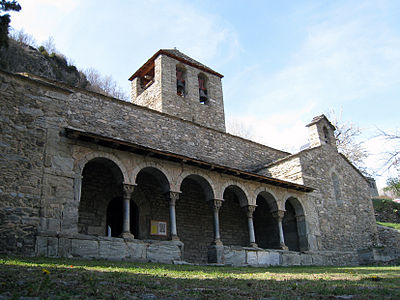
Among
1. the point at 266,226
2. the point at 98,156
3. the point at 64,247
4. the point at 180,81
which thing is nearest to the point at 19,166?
the point at 98,156

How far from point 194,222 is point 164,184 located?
2993 mm

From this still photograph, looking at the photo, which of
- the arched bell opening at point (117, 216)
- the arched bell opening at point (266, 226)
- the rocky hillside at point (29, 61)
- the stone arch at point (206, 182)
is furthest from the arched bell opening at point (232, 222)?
the rocky hillside at point (29, 61)

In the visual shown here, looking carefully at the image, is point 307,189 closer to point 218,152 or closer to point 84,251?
point 218,152

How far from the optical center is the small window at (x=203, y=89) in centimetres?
2138

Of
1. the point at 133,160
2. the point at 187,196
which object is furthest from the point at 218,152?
the point at 133,160

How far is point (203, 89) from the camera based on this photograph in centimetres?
2161

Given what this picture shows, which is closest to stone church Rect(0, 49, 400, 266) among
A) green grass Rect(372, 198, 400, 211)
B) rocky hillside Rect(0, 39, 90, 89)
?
green grass Rect(372, 198, 400, 211)

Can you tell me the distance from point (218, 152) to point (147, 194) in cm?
441

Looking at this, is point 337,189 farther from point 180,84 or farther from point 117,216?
point 117,216

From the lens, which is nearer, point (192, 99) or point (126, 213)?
point (126, 213)

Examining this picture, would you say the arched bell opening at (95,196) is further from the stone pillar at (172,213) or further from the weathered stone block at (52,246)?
the weathered stone block at (52,246)

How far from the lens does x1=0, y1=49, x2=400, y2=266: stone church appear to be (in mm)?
8852

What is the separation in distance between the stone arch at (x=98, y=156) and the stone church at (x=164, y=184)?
0.03m

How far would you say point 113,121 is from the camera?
13.2 metres
